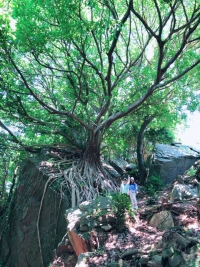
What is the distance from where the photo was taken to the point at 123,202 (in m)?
5.71

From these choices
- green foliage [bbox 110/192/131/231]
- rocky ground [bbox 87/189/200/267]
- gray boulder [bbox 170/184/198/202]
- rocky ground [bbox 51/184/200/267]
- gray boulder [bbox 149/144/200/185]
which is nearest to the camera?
rocky ground [bbox 51/184/200/267]

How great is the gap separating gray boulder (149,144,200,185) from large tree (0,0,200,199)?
3024 millimetres

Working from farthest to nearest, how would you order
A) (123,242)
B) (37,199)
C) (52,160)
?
(52,160) < (37,199) < (123,242)

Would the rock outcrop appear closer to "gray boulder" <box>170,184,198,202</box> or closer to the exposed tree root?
the exposed tree root

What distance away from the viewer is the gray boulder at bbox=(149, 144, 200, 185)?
37.9ft

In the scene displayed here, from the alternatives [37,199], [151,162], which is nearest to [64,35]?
[37,199]

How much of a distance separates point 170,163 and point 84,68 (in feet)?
19.4

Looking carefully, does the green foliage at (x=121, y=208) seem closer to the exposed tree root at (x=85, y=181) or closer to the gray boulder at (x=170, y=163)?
the exposed tree root at (x=85, y=181)

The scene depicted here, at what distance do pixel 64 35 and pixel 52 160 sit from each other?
18.3ft

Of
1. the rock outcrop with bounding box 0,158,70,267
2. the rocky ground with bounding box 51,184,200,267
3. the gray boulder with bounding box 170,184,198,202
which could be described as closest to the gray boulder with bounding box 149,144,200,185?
the gray boulder with bounding box 170,184,198,202

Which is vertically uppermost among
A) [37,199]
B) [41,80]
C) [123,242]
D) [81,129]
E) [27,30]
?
[41,80]

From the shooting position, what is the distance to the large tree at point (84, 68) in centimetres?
610

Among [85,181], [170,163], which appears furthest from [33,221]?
[170,163]

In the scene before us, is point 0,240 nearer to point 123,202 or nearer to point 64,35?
point 123,202
